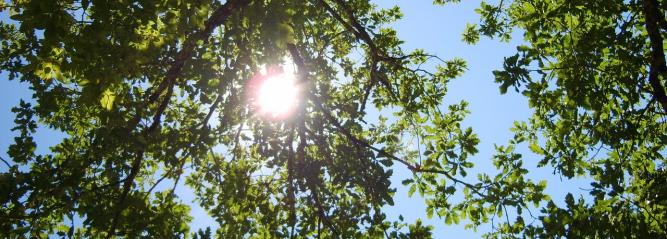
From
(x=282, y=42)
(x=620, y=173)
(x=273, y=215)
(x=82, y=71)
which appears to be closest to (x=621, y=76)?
(x=620, y=173)

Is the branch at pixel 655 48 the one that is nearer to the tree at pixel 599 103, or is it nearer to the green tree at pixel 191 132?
the tree at pixel 599 103

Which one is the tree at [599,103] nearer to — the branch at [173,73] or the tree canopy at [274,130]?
the tree canopy at [274,130]

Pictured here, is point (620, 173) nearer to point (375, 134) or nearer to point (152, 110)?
point (375, 134)

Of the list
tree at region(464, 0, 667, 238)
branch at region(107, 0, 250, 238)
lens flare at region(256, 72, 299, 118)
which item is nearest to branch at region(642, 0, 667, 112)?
tree at region(464, 0, 667, 238)

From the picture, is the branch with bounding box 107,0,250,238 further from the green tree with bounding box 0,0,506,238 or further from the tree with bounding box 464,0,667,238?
the tree with bounding box 464,0,667,238

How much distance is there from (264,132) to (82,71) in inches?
123

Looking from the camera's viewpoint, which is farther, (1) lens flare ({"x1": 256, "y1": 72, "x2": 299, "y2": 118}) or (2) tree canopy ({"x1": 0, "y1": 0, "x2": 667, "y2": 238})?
(1) lens flare ({"x1": 256, "y1": 72, "x2": 299, "y2": 118})

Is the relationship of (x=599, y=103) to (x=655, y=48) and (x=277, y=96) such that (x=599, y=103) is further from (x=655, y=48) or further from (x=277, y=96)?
(x=277, y=96)

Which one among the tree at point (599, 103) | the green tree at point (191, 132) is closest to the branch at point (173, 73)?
the green tree at point (191, 132)

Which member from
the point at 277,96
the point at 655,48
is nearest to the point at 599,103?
the point at 655,48

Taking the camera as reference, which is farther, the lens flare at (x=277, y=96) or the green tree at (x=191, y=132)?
the lens flare at (x=277, y=96)

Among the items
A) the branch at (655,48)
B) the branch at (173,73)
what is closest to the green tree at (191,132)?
the branch at (173,73)

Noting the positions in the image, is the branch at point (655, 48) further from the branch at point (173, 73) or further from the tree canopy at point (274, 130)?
the branch at point (173, 73)

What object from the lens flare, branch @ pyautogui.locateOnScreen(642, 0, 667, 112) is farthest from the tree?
the lens flare
